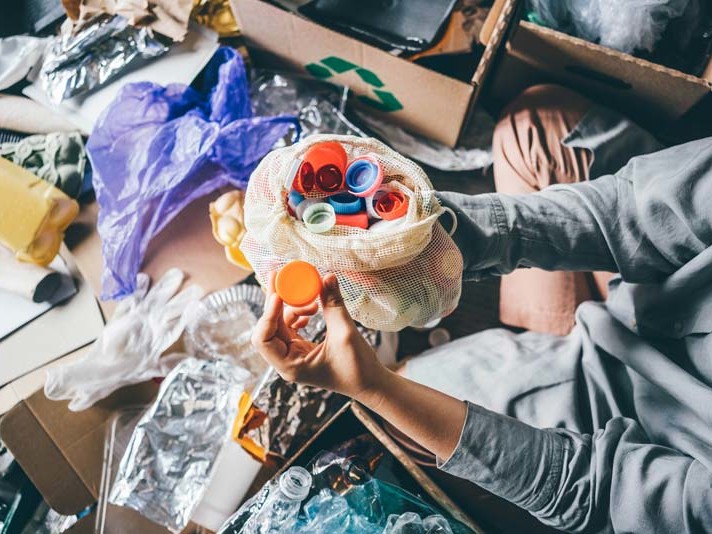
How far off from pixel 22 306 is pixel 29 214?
0.63ft

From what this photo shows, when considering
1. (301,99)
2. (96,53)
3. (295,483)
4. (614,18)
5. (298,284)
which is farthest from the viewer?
(301,99)

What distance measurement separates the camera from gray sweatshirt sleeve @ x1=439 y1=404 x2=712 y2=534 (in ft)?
1.98

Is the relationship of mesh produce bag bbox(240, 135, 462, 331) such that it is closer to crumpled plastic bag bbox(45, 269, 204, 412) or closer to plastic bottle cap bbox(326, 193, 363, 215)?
plastic bottle cap bbox(326, 193, 363, 215)

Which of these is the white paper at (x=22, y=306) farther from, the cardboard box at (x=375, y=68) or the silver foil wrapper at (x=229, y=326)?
the cardboard box at (x=375, y=68)

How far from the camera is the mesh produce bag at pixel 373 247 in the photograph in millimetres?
588

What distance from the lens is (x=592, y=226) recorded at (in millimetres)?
724

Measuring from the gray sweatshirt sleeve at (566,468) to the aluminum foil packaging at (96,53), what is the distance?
0.99 metres

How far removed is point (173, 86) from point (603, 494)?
1.01 m

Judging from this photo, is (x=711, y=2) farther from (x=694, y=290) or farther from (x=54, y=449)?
(x=54, y=449)

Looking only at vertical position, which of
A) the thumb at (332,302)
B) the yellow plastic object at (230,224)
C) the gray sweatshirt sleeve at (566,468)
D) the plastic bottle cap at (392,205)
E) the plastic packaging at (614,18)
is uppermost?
the plastic packaging at (614,18)

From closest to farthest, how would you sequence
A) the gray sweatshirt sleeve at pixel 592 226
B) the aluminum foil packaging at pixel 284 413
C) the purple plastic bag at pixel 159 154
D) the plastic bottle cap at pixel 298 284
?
1. the plastic bottle cap at pixel 298 284
2. the gray sweatshirt sleeve at pixel 592 226
3. the aluminum foil packaging at pixel 284 413
4. the purple plastic bag at pixel 159 154

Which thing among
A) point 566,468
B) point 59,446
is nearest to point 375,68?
point 566,468

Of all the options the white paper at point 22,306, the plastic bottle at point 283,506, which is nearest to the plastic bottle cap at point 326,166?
the plastic bottle at point 283,506

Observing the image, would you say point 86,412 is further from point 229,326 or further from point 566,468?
point 566,468
